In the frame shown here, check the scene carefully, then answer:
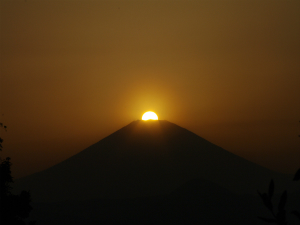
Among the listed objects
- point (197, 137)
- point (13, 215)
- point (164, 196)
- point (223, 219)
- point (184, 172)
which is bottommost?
point (13, 215)

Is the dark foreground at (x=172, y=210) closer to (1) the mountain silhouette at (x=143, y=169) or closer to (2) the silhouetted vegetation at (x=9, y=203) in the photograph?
(1) the mountain silhouette at (x=143, y=169)

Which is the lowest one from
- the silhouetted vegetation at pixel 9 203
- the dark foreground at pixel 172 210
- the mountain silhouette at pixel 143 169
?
the silhouetted vegetation at pixel 9 203

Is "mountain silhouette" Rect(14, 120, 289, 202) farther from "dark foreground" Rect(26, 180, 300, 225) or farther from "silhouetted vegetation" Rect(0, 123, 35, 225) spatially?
"silhouetted vegetation" Rect(0, 123, 35, 225)

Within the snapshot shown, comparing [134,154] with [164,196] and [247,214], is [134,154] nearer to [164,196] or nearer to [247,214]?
[164,196]

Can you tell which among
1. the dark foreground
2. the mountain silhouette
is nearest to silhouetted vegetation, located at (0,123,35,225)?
the dark foreground

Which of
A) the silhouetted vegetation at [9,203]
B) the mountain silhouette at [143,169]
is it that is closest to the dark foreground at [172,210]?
the mountain silhouette at [143,169]

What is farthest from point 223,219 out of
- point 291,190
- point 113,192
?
point 291,190

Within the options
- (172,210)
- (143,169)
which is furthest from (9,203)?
(143,169)
